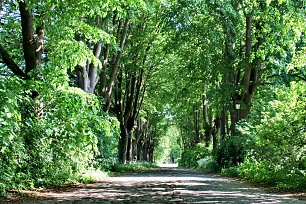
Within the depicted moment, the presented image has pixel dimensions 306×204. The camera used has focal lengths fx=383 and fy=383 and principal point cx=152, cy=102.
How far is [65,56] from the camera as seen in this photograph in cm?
1062

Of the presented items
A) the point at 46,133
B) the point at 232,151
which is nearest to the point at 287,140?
the point at 46,133

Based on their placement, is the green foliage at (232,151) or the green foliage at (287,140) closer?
the green foliage at (287,140)

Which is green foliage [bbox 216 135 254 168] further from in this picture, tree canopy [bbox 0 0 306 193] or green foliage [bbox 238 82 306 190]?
green foliage [bbox 238 82 306 190]

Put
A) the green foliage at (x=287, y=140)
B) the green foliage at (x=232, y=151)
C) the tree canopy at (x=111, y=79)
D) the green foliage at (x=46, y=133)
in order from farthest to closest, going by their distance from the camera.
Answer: the green foliage at (x=232, y=151) < the green foliage at (x=287, y=140) < the tree canopy at (x=111, y=79) < the green foliage at (x=46, y=133)

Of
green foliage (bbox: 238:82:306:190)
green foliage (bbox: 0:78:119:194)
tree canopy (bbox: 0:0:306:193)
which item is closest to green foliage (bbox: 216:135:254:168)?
tree canopy (bbox: 0:0:306:193)

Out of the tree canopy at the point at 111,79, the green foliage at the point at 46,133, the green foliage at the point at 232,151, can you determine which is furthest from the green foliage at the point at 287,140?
the green foliage at the point at 46,133

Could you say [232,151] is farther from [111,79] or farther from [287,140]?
Result: [287,140]

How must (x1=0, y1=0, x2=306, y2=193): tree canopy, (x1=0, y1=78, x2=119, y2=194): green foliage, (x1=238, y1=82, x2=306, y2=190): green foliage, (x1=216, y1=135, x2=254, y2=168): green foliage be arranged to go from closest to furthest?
(x1=0, y1=78, x2=119, y2=194): green foliage → (x1=0, y1=0, x2=306, y2=193): tree canopy → (x1=238, y1=82, x2=306, y2=190): green foliage → (x1=216, y1=135, x2=254, y2=168): green foliage

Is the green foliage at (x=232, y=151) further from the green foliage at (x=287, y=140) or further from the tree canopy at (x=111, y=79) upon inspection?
the green foliage at (x=287, y=140)

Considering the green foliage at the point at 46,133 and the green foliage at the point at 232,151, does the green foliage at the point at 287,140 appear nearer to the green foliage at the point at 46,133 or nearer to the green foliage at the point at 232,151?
the green foliage at the point at 232,151

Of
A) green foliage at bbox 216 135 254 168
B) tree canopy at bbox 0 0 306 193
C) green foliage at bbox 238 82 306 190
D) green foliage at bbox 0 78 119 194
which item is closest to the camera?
green foliage at bbox 0 78 119 194

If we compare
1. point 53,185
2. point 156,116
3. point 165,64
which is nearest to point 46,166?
point 53,185

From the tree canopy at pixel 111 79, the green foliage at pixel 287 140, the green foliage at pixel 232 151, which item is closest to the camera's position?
the tree canopy at pixel 111 79

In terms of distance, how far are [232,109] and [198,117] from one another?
24.6m
